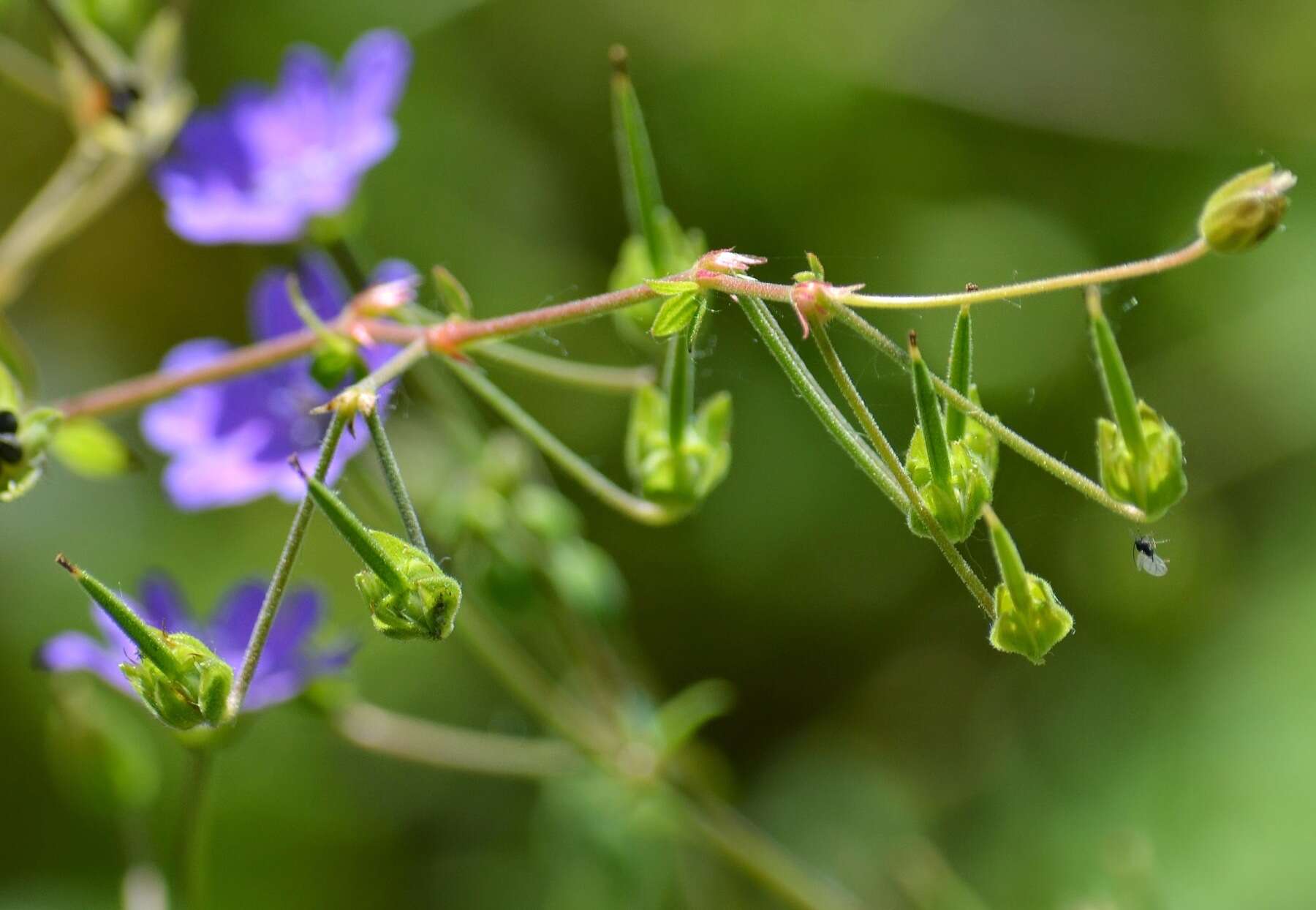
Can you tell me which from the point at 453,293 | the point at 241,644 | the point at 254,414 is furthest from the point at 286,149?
the point at 453,293

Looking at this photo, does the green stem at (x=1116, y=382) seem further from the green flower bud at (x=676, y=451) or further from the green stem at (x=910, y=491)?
the green flower bud at (x=676, y=451)

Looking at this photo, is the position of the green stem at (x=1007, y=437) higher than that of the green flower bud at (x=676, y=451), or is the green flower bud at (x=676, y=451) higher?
the green flower bud at (x=676, y=451)

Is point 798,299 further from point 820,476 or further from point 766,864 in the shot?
point 820,476

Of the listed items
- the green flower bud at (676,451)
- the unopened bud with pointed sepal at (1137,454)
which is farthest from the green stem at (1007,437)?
the green flower bud at (676,451)

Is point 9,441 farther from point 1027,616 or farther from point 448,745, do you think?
point 448,745

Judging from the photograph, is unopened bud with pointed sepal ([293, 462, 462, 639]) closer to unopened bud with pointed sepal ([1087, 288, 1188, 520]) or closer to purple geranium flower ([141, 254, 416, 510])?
unopened bud with pointed sepal ([1087, 288, 1188, 520])

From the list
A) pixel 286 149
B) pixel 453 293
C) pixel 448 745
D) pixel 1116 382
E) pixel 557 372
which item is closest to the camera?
pixel 1116 382
